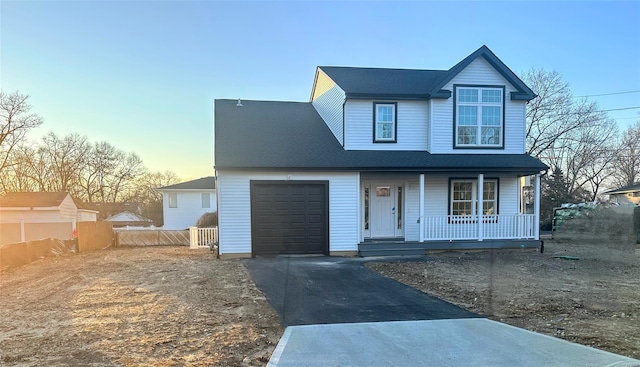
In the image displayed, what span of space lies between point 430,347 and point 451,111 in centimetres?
1120

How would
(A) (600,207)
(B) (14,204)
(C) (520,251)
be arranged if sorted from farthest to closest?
1. (A) (600,207)
2. (B) (14,204)
3. (C) (520,251)

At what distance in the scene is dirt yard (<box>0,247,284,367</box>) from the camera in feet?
13.5

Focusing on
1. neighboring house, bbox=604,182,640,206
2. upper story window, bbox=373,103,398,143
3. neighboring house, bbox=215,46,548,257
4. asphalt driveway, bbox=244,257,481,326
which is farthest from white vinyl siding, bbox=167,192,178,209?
neighboring house, bbox=604,182,640,206

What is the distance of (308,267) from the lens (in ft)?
33.8

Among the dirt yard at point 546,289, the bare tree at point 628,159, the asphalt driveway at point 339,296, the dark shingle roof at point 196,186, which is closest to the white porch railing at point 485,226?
the dirt yard at point 546,289

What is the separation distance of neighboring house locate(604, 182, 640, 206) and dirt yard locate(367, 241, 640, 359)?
17.2 m

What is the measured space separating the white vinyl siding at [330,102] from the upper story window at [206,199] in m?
15.0

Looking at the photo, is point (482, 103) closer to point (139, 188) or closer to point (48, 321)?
point (48, 321)

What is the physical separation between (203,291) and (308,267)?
3.51 metres

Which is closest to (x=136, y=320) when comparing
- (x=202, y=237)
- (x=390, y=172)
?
(x=390, y=172)

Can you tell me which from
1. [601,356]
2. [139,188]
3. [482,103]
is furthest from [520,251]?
[139,188]

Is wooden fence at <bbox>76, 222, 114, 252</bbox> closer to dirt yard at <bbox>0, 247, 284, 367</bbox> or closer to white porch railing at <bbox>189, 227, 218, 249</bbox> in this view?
white porch railing at <bbox>189, 227, 218, 249</bbox>

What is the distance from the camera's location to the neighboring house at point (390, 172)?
12344mm

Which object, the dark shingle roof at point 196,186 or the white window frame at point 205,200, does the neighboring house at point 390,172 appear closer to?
the dark shingle roof at point 196,186
